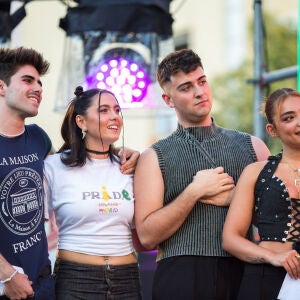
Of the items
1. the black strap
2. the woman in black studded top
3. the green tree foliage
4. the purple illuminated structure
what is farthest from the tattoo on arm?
the green tree foliage

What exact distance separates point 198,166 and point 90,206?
1.71 feet

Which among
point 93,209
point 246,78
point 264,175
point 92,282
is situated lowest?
point 92,282

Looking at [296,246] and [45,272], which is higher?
[296,246]

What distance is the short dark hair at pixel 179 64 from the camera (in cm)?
342

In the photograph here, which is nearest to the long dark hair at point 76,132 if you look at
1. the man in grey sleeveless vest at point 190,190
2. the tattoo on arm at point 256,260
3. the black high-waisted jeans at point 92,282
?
the man in grey sleeveless vest at point 190,190

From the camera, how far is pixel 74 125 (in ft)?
11.7

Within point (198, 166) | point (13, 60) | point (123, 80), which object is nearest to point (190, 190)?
point (198, 166)

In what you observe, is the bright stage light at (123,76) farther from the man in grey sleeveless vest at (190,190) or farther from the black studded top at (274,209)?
the black studded top at (274,209)

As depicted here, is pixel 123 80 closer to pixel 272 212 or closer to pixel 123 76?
pixel 123 76

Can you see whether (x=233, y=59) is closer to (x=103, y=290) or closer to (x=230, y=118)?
(x=230, y=118)

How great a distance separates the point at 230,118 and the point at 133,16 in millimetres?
15362

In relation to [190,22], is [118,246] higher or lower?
lower

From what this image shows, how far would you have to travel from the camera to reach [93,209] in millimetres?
3322

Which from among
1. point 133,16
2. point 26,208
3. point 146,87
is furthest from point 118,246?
point 133,16
